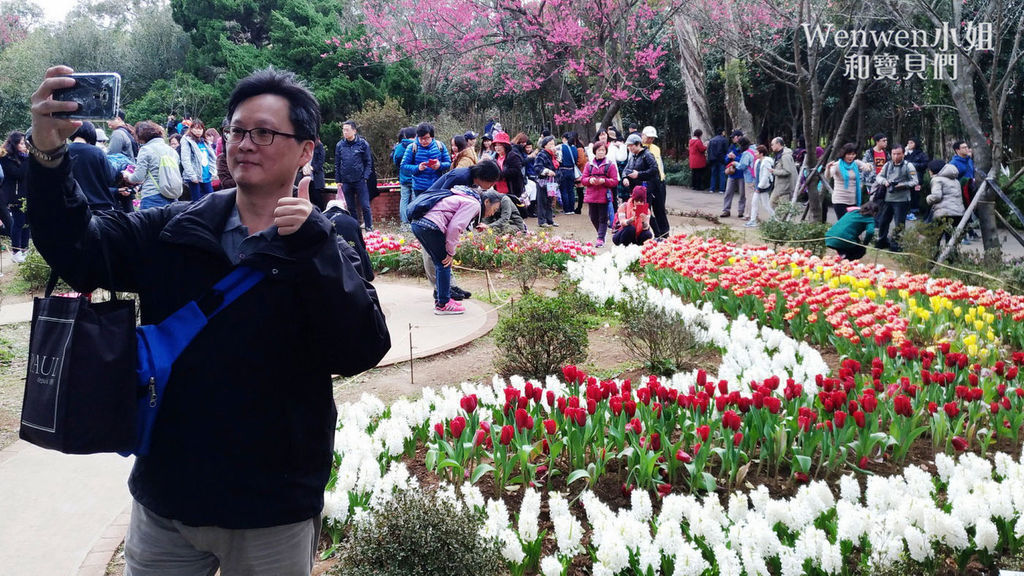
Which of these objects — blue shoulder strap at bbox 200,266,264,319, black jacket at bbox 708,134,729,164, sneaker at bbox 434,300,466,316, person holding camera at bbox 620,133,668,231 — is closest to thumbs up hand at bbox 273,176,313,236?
blue shoulder strap at bbox 200,266,264,319

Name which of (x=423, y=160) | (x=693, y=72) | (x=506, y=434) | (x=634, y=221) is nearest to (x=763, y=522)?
(x=506, y=434)

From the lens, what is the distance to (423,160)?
13633mm

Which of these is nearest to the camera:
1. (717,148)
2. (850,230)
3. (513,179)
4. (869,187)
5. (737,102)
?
(850,230)

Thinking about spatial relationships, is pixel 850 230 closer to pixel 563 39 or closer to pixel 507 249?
pixel 507 249

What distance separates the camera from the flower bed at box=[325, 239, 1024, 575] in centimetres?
351

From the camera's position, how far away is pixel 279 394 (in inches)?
86.8

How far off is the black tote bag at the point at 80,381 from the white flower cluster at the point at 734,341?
362 cm

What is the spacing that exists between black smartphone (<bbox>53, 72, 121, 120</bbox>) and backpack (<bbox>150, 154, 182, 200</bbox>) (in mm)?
8402

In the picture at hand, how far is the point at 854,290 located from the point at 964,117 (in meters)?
4.76

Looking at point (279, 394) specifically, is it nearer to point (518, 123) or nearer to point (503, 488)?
point (503, 488)

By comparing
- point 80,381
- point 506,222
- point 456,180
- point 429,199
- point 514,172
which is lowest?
point 506,222

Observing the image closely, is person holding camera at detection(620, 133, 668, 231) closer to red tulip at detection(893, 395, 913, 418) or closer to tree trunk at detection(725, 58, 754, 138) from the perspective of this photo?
red tulip at detection(893, 395, 913, 418)

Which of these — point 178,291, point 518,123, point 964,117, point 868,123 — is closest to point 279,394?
point 178,291

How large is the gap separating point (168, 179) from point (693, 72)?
673 inches
